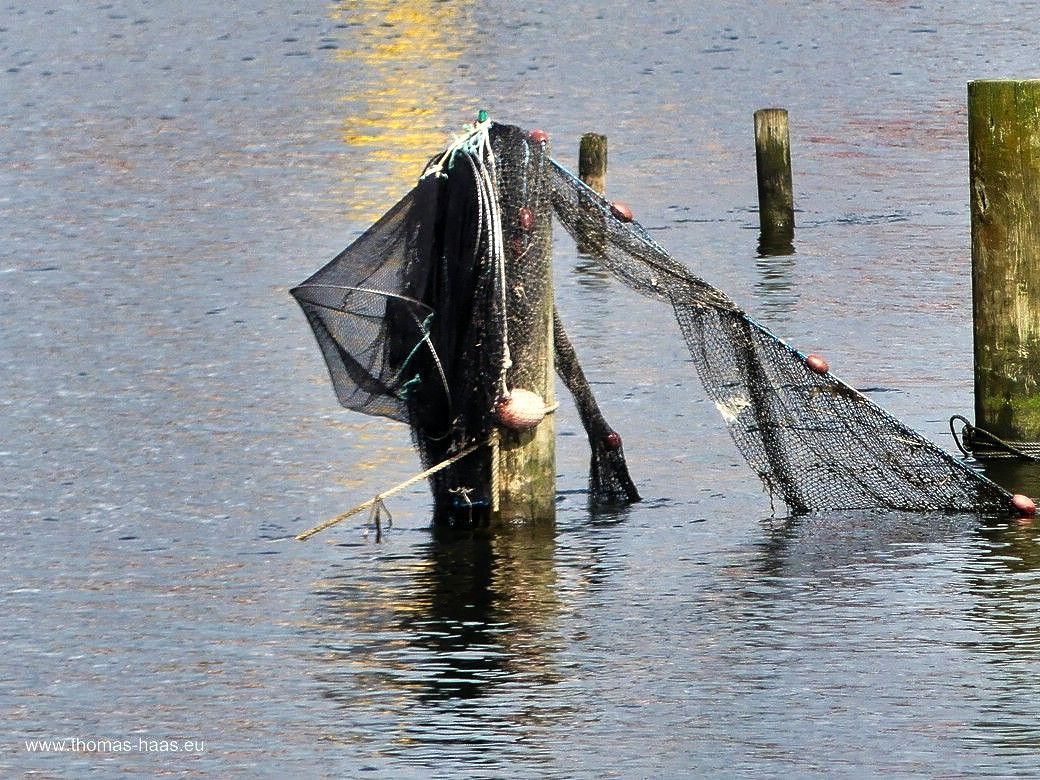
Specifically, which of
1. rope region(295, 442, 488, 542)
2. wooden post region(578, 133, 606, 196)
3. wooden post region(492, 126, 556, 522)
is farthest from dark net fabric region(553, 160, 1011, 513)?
wooden post region(578, 133, 606, 196)

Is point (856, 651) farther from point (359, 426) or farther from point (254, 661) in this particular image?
point (359, 426)

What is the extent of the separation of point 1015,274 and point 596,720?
5311mm

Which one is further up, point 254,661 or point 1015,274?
point 1015,274

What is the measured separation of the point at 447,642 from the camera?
1097cm

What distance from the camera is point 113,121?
38.6 meters

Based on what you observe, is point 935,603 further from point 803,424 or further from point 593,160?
point 593,160

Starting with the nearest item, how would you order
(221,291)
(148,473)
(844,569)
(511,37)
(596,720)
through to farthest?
(596,720), (844,569), (148,473), (221,291), (511,37)

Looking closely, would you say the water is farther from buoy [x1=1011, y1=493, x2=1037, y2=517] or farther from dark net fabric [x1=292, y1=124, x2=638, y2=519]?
dark net fabric [x1=292, y1=124, x2=638, y2=519]

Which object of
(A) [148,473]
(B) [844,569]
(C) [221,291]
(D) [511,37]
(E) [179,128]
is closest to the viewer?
(B) [844,569]

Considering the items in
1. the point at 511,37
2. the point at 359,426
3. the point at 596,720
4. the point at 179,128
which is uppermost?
the point at 511,37

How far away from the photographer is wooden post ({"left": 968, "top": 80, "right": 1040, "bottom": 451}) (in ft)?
45.3

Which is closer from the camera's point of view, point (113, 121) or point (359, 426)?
point (359, 426)

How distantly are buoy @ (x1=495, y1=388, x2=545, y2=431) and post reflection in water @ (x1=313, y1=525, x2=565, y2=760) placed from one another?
2.33 ft

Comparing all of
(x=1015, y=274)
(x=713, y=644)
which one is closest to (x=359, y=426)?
(x=1015, y=274)
